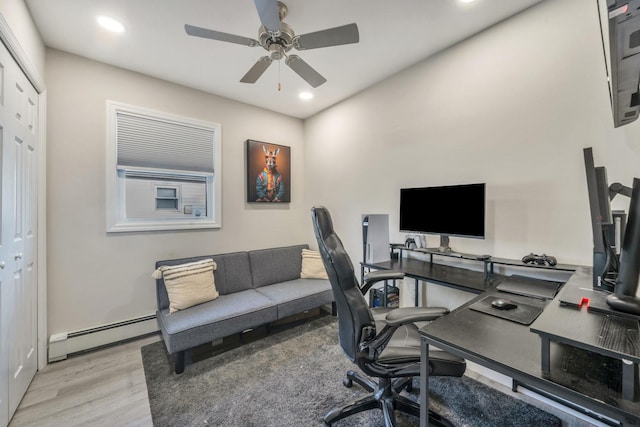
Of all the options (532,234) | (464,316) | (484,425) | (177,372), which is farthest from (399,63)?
(177,372)

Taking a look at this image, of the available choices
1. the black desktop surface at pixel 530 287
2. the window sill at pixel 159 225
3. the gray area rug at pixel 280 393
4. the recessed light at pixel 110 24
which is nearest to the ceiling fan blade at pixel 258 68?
the recessed light at pixel 110 24

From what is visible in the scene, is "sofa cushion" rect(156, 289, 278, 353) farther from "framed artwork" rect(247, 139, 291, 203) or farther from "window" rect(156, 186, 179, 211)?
"framed artwork" rect(247, 139, 291, 203)

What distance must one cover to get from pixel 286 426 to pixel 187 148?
2.84m

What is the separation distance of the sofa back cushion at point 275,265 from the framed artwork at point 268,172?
28.7 inches

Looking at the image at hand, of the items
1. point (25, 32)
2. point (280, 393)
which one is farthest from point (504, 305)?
point (25, 32)

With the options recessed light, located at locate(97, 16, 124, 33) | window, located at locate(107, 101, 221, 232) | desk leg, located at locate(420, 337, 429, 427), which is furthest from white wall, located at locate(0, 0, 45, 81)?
desk leg, located at locate(420, 337, 429, 427)

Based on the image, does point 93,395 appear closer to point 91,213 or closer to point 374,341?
point 91,213

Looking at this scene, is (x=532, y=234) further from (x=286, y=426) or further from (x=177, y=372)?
(x=177, y=372)

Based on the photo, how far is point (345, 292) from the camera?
1.39 m

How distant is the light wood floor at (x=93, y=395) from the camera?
5.40 feet

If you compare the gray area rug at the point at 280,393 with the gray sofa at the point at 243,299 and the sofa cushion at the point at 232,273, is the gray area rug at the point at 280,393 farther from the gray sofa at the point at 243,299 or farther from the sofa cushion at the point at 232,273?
the sofa cushion at the point at 232,273

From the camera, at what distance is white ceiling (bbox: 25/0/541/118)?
6.03 feet

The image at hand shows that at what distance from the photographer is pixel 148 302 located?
9.02ft

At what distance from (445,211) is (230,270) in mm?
Answer: 2340
